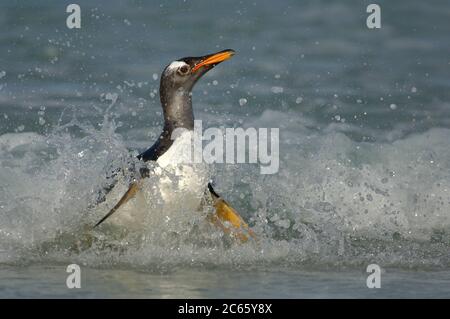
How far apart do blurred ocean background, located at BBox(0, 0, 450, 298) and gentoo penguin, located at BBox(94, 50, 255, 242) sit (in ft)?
0.74

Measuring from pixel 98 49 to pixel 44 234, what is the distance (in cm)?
664

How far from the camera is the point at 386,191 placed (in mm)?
9242

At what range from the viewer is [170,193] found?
7.51 meters

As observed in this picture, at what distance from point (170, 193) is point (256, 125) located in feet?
14.2

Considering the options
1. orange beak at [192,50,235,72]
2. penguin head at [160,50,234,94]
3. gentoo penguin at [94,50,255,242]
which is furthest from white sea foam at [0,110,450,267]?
orange beak at [192,50,235,72]

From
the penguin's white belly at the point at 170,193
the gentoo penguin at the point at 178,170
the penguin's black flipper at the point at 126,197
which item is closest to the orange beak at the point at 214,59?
the gentoo penguin at the point at 178,170

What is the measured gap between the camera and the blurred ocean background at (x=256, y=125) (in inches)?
277

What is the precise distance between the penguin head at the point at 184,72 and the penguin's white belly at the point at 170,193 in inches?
18.2

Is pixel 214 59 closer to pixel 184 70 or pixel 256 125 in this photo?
pixel 184 70

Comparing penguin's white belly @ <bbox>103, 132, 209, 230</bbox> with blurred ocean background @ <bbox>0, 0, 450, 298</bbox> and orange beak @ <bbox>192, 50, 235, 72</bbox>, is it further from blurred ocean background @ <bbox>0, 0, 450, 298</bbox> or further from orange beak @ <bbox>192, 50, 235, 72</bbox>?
orange beak @ <bbox>192, 50, 235, 72</bbox>

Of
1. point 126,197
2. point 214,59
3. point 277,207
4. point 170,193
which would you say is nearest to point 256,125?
point 277,207

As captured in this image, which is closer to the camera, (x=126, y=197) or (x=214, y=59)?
(x=126, y=197)
